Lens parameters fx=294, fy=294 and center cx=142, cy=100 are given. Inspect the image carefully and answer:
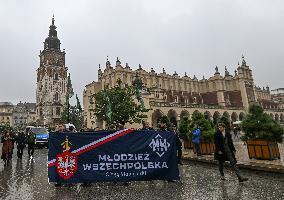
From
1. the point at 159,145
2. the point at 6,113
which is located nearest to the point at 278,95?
the point at 6,113

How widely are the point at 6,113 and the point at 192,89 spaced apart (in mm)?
102704

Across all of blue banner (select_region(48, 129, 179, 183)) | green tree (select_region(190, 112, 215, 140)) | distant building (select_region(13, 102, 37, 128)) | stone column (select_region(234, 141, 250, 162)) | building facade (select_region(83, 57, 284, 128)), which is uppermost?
distant building (select_region(13, 102, 37, 128))

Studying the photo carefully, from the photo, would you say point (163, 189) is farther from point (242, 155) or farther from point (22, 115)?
point (22, 115)

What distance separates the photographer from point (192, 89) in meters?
72.1

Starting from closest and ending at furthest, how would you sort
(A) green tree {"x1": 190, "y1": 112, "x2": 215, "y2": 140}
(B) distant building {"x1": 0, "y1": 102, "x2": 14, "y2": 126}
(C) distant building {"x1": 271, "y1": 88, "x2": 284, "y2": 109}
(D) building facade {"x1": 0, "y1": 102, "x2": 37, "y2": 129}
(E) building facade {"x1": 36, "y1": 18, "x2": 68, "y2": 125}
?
1. (A) green tree {"x1": 190, "y1": 112, "x2": 215, "y2": 140}
2. (E) building facade {"x1": 36, "y1": 18, "x2": 68, "y2": 125}
3. (C) distant building {"x1": 271, "y1": 88, "x2": 284, "y2": 109}
4. (B) distant building {"x1": 0, "y1": 102, "x2": 14, "y2": 126}
5. (D) building facade {"x1": 0, "y1": 102, "x2": 37, "y2": 129}

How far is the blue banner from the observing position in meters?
7.89

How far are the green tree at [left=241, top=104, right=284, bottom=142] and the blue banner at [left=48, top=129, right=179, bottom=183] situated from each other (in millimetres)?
5186

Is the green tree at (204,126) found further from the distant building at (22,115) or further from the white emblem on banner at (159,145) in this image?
the distant building at (22,115)

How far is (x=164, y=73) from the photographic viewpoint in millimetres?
66812

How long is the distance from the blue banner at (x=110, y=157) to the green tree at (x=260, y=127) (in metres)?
5.19

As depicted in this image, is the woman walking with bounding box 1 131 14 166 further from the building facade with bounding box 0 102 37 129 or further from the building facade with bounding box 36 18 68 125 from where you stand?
the building facade with bounding box 0 102 37 129

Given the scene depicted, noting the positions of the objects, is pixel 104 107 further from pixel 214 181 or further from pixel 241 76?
pixel 241 76

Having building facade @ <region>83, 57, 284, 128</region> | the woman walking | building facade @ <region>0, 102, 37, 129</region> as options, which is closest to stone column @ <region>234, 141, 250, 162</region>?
the woman walking

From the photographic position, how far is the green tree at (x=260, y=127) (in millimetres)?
11727
